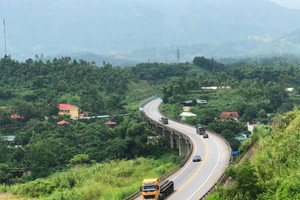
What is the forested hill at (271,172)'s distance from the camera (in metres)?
34.1

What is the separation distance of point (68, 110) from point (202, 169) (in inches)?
2970

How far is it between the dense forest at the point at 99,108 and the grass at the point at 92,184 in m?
13.2

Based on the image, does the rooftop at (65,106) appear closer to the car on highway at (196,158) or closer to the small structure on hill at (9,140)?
the small structure on hill at (9,140)

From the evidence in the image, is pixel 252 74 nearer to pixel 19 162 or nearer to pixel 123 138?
pixel 123 138

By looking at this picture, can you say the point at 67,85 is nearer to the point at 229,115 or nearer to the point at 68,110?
the point at 68,110

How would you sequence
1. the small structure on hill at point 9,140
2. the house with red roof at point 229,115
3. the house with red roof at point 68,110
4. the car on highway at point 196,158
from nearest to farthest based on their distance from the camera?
1. the car on highway at point 196,158
2. the small structure on hill at point 9,140
3. the house with red roof at point 229,115
4. the house with red roof at point 68,110

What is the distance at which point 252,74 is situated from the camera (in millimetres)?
185375

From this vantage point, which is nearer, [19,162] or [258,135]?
[258,135]

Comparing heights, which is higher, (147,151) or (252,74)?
(252,74)

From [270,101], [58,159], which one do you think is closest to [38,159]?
Answer: [58,159]

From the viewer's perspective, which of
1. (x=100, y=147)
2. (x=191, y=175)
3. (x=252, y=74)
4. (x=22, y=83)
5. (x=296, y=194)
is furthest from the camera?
(x=252, y=74)

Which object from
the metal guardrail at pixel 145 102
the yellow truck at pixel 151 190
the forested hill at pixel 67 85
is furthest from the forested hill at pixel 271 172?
the metal guardrail at pixel 145 102

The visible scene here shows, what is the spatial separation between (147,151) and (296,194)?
190ft

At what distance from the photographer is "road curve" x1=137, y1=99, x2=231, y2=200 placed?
4511cm
